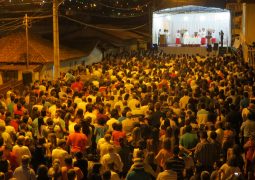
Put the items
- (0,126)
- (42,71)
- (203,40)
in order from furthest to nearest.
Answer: (203,40) < (42,71) < (0,126)

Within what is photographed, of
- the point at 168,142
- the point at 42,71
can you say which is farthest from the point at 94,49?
the point at 168,142

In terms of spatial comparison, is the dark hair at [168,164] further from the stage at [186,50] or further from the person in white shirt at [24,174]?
the stage at [186,50]

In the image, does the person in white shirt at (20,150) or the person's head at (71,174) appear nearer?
the person's head at (71,174)

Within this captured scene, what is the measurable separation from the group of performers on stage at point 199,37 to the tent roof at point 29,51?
1504 cm

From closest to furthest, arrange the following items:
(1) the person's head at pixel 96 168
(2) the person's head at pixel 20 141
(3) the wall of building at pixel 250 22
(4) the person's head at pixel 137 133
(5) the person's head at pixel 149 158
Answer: (1) the person's head at pixel 96 168, (5) the person's head at pixel 149 158, (2) the person's head at pixel 20 141, (4) the person's head at pixel 137 133, (3) the wall of building at pixel 250 22

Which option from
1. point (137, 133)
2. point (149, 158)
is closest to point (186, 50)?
point (137, 133)

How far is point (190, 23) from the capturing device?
141 feet

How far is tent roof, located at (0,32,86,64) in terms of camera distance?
85.1 ft

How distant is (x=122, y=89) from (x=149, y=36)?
2876 cm

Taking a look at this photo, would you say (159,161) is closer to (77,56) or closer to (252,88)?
(252,88)

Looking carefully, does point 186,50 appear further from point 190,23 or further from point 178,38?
point 190,23

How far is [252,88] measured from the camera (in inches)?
588

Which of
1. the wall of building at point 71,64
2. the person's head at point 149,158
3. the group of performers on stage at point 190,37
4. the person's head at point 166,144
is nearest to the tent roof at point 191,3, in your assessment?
the group of performers on stage at point 190,37

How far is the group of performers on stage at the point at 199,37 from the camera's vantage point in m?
41.0
